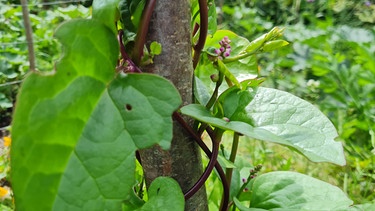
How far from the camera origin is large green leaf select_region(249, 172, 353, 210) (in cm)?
73

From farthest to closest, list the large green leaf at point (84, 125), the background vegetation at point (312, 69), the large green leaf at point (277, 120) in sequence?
the background vegetation at point (312, 69) < the large green leaf at point (277, 120) < the large green leaf at point (84, 125)

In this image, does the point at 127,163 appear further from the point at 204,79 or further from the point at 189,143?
the point at 204,79

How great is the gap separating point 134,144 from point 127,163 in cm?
2

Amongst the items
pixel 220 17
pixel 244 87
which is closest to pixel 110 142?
pixel 244 87

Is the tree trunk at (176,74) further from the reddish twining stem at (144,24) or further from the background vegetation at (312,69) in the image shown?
the background vegetation at (312,69)

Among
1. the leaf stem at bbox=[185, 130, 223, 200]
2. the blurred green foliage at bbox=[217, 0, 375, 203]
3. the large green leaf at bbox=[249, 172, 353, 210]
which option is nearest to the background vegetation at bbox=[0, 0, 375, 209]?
the blurred green foliage at bbox=[217, 0, 375, 203]

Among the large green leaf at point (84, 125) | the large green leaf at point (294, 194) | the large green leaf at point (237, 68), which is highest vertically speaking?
the large green leaf at point (84, 125)

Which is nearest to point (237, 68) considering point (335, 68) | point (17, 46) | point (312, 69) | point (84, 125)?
point (84, 125)

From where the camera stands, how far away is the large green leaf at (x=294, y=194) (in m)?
0.73

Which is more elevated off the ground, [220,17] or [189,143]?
[189,143]

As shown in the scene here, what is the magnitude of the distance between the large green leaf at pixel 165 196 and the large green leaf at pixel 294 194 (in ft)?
0.68

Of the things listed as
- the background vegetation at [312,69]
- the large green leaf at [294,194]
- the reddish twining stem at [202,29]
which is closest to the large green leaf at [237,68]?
the reddish twining stem at [202,29]

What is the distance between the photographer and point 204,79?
756mm

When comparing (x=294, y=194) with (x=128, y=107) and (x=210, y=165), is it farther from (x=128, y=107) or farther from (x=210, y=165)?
(x=128, y=107)
